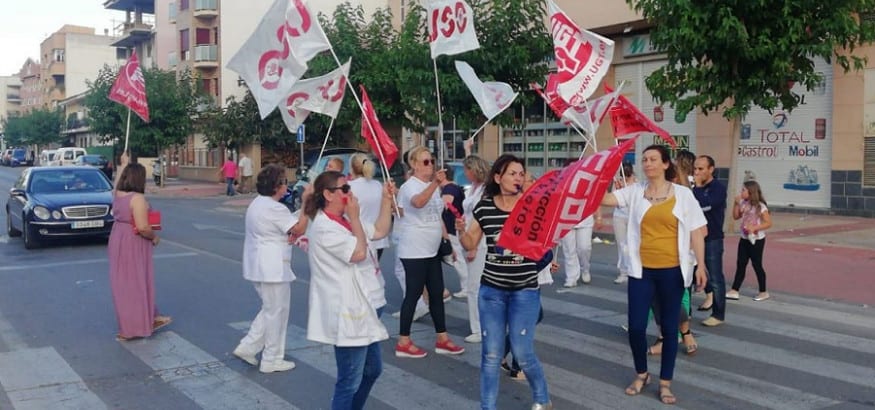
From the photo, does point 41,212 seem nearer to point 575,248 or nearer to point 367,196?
point 367,196

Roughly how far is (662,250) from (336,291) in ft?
7.73

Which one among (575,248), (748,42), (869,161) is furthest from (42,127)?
(575,248)

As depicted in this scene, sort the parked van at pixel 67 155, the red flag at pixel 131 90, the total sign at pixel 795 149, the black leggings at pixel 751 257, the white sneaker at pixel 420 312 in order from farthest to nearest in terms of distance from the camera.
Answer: the parked van at pixel 67 155 → the total sign at pixel 795 149 → the red flag at pixel 131 90 → the black leggings at pixel 751 257 → the white sneaker at pixel 420 312

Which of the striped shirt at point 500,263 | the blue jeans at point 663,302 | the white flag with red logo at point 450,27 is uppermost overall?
the white flag with red logo at point 450,27

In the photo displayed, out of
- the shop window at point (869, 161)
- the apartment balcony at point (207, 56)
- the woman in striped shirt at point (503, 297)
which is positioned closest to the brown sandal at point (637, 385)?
the woman in striped shirt at point (503, 297)

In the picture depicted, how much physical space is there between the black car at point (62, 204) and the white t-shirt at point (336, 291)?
431 inches

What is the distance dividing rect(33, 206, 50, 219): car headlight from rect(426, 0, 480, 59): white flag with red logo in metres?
8.39

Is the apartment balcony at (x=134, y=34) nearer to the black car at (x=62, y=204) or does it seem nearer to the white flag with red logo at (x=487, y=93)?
the black car at (x=62, y=204)

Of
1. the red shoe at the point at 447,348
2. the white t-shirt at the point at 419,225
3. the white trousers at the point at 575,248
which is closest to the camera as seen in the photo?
the white t-shirt at the point at 419,225

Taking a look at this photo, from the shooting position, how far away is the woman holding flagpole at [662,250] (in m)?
5.75

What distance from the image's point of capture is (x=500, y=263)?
16.9 ft

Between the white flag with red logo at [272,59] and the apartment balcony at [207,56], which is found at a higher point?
the apartment balcony at [207,56]

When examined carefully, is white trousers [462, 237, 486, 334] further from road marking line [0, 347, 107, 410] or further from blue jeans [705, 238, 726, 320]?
road marking line [0, 347, 107, 410]


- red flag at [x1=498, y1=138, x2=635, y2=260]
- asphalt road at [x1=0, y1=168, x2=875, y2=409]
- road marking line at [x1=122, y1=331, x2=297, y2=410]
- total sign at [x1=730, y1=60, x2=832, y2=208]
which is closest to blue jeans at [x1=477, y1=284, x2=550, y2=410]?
red flag at [x1=498, y1=138, x2=635, y2=260]
